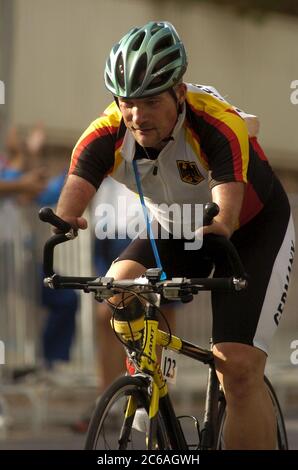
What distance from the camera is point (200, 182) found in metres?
5.80

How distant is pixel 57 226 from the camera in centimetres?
527

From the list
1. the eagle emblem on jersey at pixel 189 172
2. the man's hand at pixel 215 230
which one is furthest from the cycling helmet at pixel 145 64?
the man's hand at pixel 215 230

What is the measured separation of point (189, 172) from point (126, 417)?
1.13m

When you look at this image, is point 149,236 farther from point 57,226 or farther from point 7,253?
point 7,253

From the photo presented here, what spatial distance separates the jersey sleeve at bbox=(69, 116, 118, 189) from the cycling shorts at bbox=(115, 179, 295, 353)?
49 centimetres

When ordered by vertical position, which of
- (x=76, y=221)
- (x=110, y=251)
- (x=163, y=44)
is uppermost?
(x=163, y=44)

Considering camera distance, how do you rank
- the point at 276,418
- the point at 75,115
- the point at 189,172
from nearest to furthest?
the point at 189,172 < the point at 276,418 < the point at 75,115

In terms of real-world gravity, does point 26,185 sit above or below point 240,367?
below

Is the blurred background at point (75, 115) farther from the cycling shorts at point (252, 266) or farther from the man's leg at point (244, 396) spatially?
the man's leg at point (244, 396)

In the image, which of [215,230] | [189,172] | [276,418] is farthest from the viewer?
[276,418]

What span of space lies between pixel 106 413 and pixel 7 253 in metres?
5.33

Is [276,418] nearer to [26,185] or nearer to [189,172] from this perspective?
[189,172]

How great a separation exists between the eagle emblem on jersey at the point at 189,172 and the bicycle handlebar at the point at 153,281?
61cm

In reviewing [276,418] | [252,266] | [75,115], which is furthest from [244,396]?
[75,115]
